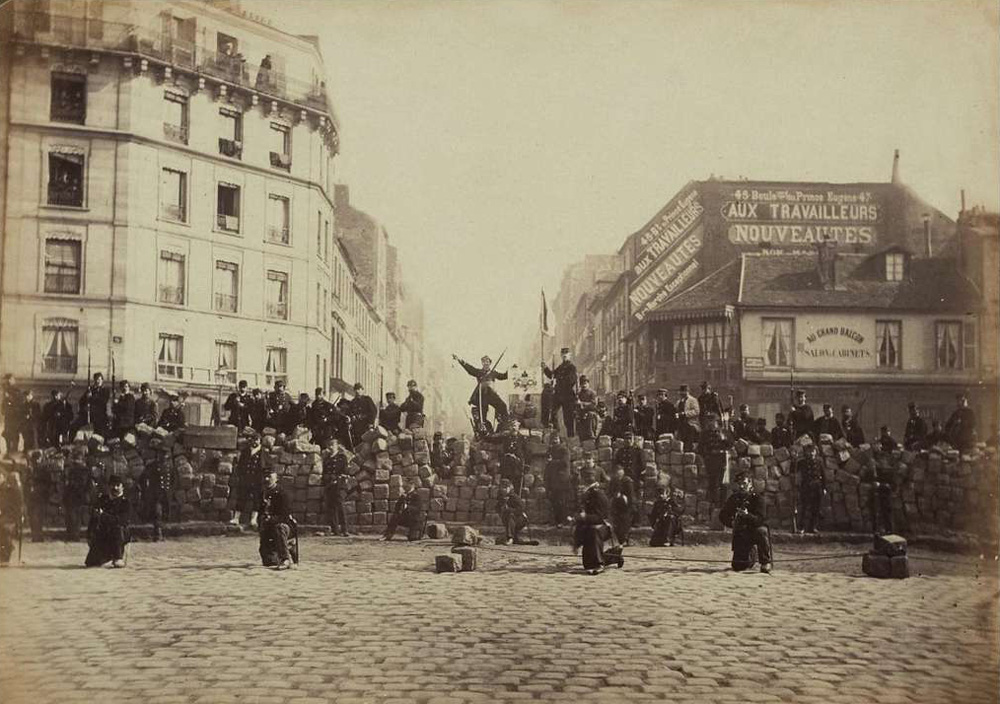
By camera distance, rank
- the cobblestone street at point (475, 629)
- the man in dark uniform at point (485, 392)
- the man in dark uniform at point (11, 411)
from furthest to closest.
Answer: the man in dark uniform at point (485, 392)
the man in dark uniform at point (11, 411)
the cobblestone street at point (475, 629)

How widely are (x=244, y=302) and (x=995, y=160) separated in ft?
17.2

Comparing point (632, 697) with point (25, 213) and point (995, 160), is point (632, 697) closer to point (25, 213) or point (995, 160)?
point (995, 160)

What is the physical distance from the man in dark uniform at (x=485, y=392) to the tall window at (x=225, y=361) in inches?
59.6

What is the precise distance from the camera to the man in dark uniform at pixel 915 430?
6117 mm

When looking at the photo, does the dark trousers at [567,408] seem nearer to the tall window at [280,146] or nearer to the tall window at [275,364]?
the tall window at [275,364]

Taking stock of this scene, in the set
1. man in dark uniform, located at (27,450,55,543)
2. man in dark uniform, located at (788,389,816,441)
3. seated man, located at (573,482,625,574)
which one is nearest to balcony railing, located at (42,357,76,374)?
man in dark uniform, located at (27,450,55,543)

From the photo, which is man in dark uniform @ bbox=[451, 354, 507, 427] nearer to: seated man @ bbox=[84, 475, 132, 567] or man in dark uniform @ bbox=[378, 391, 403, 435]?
man in dark uniform @ bbox=[378, 391, 403, 435]

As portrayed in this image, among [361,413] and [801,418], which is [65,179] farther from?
[801,418]

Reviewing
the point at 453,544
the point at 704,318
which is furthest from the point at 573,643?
the point at 704,318

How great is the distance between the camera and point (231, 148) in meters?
6.27

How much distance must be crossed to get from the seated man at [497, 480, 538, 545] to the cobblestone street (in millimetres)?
158

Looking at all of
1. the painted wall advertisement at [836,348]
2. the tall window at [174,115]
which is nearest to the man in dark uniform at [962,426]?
the painted wall advertisement at [836,348]

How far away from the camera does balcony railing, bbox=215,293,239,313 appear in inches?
241

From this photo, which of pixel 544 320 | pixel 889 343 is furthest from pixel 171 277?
pixel 889 343
